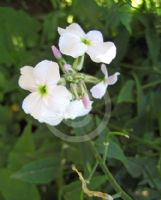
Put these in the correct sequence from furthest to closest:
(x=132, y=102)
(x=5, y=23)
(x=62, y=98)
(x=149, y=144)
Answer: (x=5, y=23), (x=132, y=102), (x=149, y=144), (x=62, y=98)

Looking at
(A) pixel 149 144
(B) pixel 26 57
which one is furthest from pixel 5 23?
(A) pixel 149 144

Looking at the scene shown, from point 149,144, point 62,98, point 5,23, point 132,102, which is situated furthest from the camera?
point 5,23

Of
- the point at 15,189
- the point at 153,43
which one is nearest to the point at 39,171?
the point at 15,189

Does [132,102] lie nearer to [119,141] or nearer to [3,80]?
[119,141]

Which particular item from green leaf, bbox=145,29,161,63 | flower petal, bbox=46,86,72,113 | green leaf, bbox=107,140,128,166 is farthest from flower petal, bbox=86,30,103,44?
green leaf, bbox=145,29,161,63

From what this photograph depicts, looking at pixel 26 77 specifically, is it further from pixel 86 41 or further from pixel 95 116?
pixel 95 116

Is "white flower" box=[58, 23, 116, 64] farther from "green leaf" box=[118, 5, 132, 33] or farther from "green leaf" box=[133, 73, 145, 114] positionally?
"green leaf" box=[133, 73, 145, 114]
